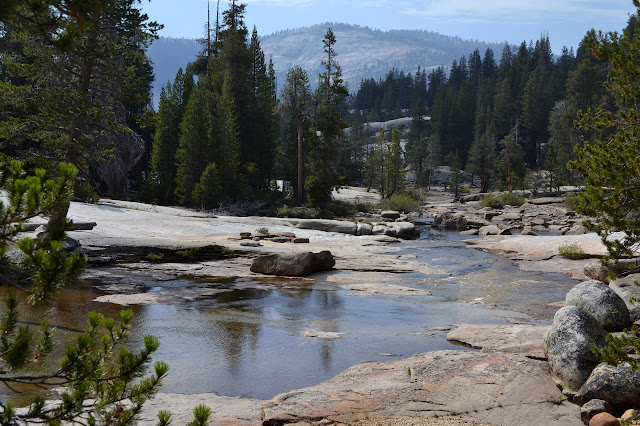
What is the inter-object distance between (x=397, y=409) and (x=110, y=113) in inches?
560

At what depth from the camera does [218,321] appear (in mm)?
11453

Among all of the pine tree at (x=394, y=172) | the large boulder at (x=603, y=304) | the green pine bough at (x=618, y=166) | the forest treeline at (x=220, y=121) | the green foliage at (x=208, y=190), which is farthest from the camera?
the pine tree at (x=394, y=172)

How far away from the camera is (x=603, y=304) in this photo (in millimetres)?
9766

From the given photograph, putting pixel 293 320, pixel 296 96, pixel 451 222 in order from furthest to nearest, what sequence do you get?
pixel 296 96 < pixel 451 222 < pixel 293 320

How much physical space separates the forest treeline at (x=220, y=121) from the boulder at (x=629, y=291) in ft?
33.8

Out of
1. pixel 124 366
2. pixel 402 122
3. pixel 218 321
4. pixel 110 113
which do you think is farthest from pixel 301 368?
pixel 402 122

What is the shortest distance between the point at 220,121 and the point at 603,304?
37001mm

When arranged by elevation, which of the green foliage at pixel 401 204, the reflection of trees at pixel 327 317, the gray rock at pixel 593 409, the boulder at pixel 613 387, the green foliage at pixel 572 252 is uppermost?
the green foliage at pixel 401 204

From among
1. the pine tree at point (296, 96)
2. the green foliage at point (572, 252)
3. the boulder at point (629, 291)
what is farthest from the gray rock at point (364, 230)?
the boulder at point (629, 291)

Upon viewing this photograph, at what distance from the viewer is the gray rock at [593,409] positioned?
20.6 feet

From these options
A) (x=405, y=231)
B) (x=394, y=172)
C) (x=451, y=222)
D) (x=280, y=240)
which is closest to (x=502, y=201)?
(x=394, y=172)

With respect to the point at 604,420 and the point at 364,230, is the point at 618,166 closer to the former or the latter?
the point at 604,420

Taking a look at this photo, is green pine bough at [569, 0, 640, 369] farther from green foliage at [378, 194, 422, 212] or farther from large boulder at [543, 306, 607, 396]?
green foliage at [378, 194, 422, 212]

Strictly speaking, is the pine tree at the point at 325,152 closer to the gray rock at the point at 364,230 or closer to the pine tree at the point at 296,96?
the pine tree at the point at 296,96
